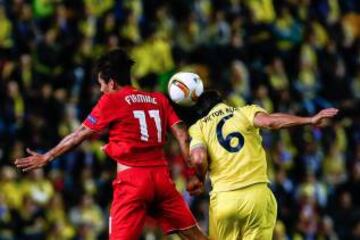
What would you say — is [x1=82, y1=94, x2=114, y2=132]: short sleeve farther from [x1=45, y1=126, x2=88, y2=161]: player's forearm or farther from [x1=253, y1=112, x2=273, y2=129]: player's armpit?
[x1=253, y1=112, x2=273, y2=129]: player's armpit

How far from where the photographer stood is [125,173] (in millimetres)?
13719

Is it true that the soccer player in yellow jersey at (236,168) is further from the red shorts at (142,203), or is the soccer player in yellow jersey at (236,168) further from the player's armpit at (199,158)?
the red shorts at (142,203)

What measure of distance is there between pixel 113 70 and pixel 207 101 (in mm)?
1088

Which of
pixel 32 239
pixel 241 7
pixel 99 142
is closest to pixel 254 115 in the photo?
pixel 32 239

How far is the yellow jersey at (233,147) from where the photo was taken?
1369 cm

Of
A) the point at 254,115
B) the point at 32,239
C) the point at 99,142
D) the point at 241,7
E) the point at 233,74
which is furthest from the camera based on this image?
the point at 241,7

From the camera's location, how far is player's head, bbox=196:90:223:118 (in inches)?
550

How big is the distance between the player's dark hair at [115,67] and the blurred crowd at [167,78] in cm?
737

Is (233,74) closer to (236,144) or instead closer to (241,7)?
(241,7)

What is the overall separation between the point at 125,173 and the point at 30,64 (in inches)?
437

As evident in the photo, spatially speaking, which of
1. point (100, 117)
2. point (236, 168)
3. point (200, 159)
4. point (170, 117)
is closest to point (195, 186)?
point (200, 159)

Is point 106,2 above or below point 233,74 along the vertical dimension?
above

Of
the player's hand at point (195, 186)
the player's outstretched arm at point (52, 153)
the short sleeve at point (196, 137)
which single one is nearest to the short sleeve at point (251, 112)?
the short sleeve at point (196, 137)

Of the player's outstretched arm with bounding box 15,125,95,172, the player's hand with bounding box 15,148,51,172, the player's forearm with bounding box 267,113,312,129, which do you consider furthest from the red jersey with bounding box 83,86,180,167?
the player's forearm with bounding box 267,113,312,129
